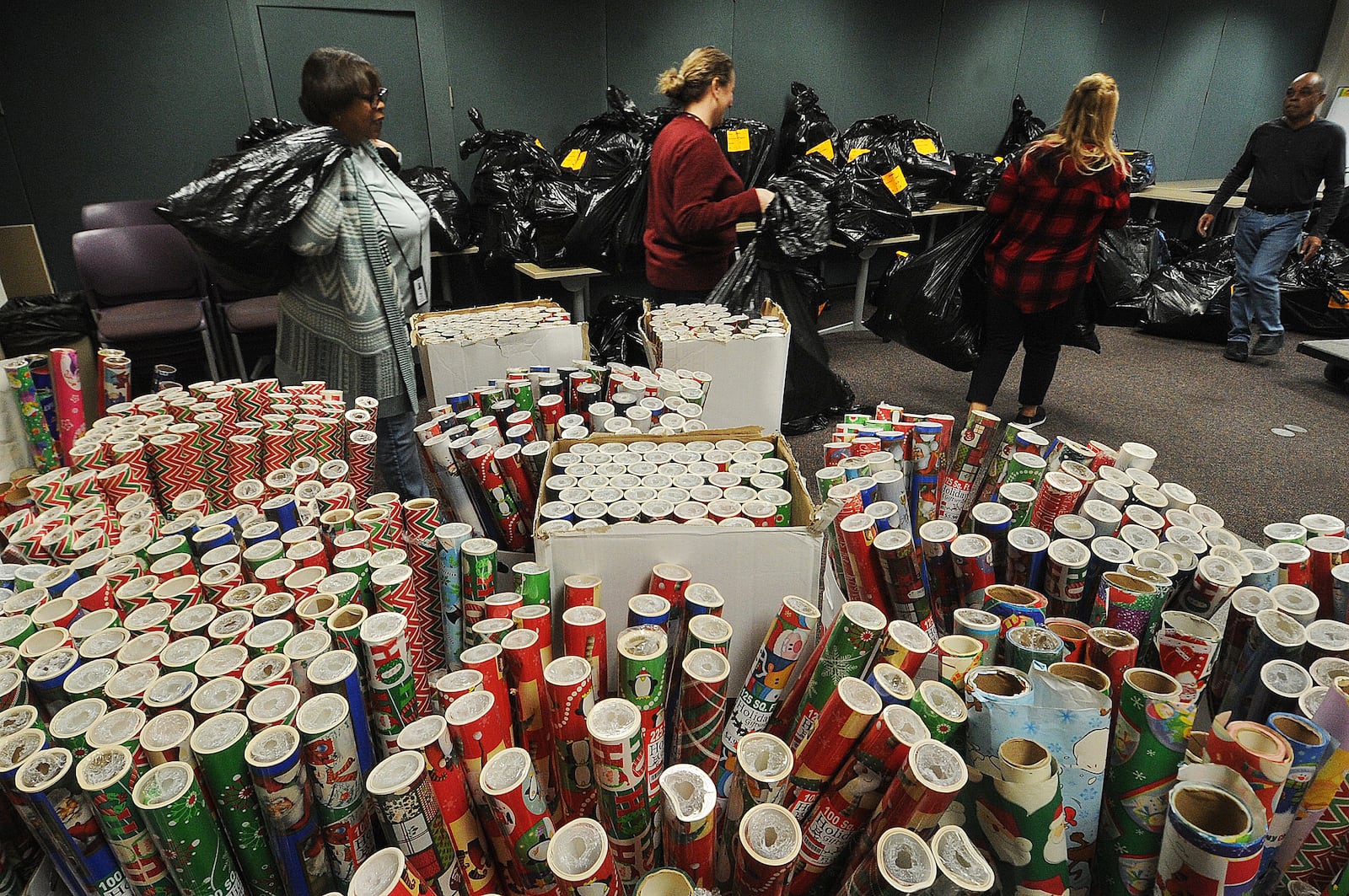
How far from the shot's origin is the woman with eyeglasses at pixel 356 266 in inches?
59.5

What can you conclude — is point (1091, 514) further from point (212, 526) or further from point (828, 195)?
point (828, 195)

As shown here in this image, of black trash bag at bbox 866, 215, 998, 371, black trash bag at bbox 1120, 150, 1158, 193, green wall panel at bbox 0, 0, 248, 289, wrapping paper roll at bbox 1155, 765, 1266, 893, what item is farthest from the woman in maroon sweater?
black trash bag at bbox 1120, 150, 1158, 193

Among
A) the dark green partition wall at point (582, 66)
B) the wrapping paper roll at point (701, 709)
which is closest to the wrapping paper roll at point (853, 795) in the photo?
the wrapping paper roll at point (701, 709)

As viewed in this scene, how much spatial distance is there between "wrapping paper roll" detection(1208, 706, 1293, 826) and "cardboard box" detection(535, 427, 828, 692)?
443 millimetres

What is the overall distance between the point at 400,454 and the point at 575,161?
2.71 meters

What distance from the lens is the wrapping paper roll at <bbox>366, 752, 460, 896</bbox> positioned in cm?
56

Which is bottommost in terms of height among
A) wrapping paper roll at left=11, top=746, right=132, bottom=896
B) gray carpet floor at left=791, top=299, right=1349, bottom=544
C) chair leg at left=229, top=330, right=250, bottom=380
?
gray carpet floor at left=791, top=299, right=1349, bottom=544

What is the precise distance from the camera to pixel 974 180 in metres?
4.97

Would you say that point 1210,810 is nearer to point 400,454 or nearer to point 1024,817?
point 1024,817

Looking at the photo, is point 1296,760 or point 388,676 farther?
point 388,676

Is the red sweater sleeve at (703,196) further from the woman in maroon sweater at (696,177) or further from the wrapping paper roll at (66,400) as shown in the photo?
the wrapping paper roll at (66,400)

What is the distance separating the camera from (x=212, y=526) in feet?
3.05

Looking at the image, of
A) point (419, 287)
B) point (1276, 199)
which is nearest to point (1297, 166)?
point (1276, 199)

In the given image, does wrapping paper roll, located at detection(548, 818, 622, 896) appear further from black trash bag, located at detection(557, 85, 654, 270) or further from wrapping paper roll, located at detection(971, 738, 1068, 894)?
black trash bag, located at detection(557, 85, 654, 270)
